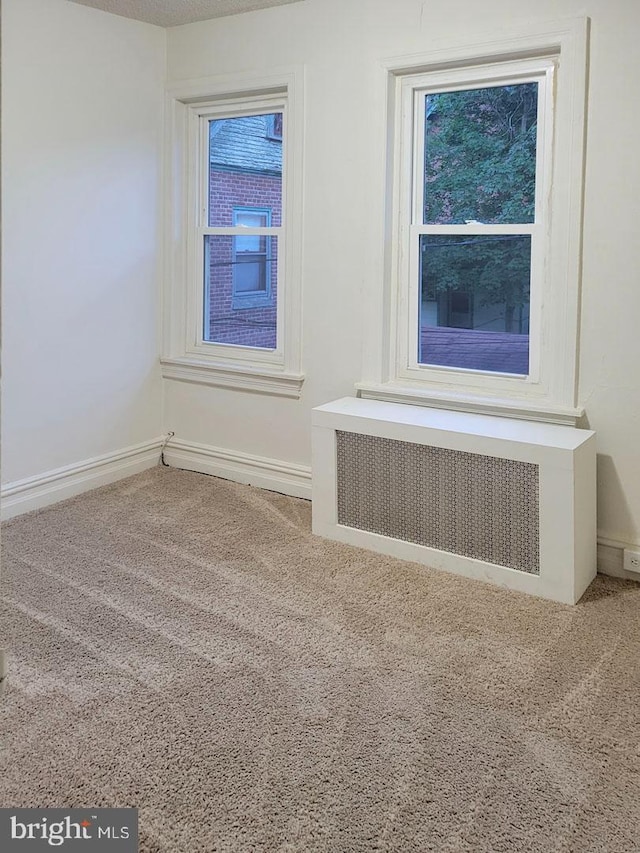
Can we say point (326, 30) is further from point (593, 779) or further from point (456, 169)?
point (593, 779)

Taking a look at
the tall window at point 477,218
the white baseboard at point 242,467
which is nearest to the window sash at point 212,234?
the white baseboard at point 242,467

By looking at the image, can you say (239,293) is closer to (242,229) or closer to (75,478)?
(242,229)

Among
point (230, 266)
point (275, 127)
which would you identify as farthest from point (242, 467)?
point (275, 127)

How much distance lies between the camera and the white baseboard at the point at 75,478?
3766 mm

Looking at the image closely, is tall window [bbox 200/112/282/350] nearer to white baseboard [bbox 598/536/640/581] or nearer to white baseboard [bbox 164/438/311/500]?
white baseboard [bbox 164/438/311/500]

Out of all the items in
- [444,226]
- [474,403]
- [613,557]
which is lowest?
[613,557]

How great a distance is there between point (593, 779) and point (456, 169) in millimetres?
2515

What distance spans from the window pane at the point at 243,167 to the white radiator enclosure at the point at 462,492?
132cm

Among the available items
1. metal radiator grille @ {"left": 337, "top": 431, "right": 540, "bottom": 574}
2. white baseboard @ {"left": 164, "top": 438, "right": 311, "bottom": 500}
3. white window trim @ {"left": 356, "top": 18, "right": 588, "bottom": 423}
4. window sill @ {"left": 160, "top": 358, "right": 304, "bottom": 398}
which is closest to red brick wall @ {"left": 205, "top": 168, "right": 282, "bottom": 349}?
window sill @ {"left": 160, "top": 358, "right": 304, "bottom": 398}

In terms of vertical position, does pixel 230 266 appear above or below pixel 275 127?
below

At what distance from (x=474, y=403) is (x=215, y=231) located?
72.1 inches

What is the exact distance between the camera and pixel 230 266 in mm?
4309

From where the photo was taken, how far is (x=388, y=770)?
199 cm

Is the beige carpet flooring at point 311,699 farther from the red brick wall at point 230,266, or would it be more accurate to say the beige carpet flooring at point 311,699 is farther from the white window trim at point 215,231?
the red brick wall at point 230,266
